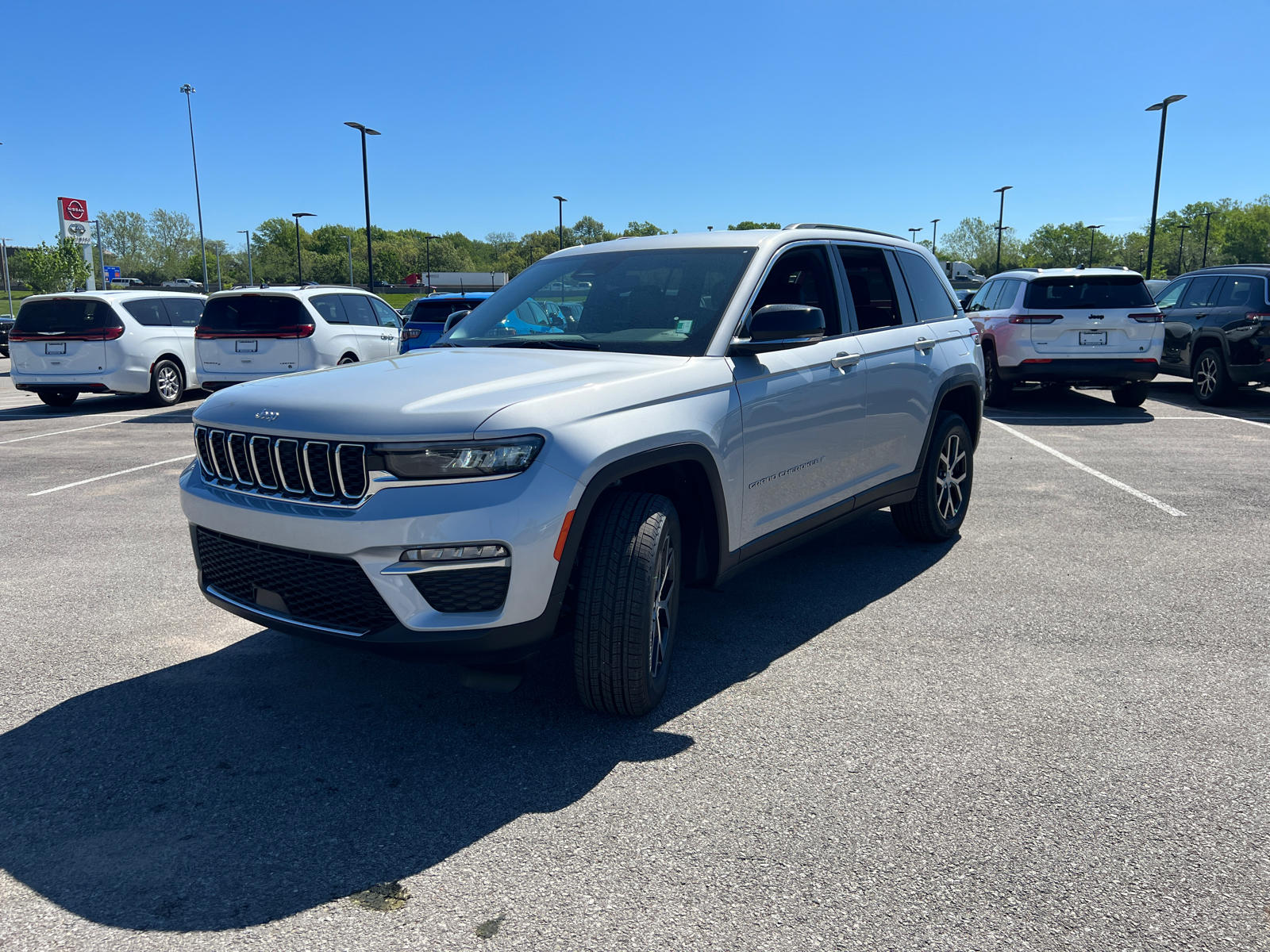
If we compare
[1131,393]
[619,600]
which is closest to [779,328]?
[619,600]

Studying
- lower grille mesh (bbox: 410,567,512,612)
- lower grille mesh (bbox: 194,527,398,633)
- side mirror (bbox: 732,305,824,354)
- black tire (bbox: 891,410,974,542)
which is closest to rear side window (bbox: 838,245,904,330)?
black tire (bbox: 891,410,974,542)

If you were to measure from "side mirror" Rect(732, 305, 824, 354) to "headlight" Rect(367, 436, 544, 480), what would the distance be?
50.2 inches

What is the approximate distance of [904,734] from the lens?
340 cm

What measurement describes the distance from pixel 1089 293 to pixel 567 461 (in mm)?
10985

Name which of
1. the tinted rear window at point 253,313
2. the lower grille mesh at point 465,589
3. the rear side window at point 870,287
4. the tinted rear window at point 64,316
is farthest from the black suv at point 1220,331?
the tinted rear window at point 64,316

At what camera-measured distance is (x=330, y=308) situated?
1360 cm

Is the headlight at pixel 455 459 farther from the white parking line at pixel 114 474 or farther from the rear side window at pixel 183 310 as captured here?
the rear side window at pixel 183 310

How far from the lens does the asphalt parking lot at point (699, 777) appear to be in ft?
7.93

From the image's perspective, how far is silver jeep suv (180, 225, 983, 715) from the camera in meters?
2.97

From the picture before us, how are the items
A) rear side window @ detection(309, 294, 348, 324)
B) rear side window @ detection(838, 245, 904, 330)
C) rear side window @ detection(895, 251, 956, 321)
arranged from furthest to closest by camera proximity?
rear side window @ detection(309, 294, 348, 324) < rear side window @ detection(895, 251, 956, 321) < rear side window @ detection(838, 245, 904, 330)

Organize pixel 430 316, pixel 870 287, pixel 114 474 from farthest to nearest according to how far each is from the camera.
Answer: pixel 430 316 < pixel 114 474 < pixel 870 287

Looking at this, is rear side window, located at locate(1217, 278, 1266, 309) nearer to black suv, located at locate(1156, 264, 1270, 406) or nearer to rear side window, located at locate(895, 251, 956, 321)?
black suv, located at locate(1156, 264, 1270, 406)

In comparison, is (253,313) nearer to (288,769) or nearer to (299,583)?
(299,583)

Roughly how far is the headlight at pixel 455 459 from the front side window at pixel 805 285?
1821 millimetres
